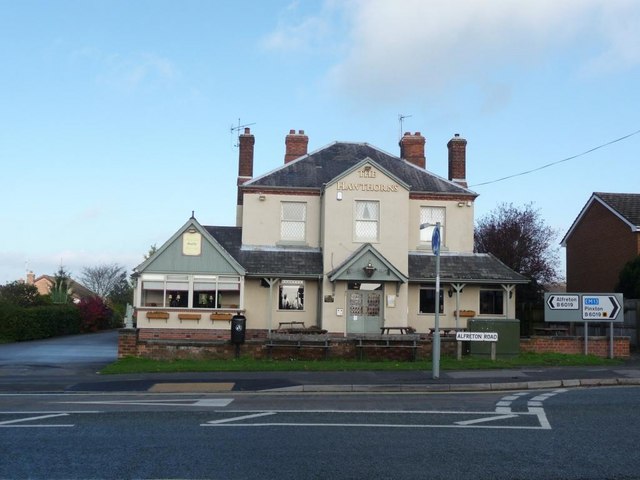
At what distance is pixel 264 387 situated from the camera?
16.2 metres

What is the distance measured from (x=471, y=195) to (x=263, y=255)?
8.95m

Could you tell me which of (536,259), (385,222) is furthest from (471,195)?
(536,259)

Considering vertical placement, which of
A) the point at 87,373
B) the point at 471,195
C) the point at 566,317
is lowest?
the point at 87,373

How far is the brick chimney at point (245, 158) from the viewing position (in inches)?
1249

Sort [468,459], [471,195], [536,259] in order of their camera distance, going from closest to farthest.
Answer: [468,459], [471,195], [536,259]

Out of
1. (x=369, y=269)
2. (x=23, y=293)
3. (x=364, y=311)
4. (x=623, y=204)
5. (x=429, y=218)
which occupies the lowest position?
(x=364, y=311)

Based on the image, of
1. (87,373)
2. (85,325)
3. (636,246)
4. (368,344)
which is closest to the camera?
(87,373)

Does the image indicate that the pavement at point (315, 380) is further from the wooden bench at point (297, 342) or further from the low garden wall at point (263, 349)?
the wooden bench at point (297, 342)

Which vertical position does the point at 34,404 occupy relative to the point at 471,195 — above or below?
below

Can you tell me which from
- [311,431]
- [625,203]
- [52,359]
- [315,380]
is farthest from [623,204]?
[311,431]

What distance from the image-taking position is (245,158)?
31859 millimetres

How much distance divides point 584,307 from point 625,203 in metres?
15.0

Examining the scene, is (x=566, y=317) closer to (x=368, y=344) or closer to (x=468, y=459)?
(x=368, y=344)

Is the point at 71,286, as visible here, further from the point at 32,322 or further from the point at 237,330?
the point at 237,330
